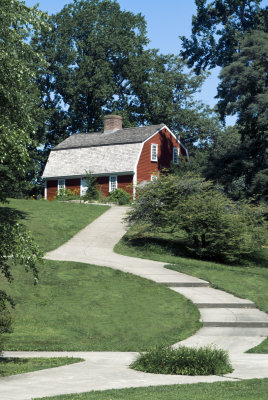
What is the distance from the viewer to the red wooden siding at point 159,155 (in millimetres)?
51594

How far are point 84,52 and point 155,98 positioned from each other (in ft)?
32.6

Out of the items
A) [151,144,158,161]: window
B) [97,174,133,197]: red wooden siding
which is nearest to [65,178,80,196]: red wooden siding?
[97,174,133,197]: red wooden siding

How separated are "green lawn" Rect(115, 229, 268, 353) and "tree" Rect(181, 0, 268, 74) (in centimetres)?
2874

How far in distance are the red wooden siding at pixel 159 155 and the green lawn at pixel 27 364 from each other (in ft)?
131

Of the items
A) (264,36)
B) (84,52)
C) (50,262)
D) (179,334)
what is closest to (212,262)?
(50,262)

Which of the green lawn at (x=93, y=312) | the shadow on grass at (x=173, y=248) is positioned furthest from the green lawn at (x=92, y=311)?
the shadow on grass at (x=173, y=248)

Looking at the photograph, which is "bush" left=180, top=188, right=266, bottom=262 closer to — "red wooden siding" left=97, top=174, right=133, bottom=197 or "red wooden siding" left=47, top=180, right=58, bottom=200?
"red wooden siding" left=97, top=174, right=133, bottom=197

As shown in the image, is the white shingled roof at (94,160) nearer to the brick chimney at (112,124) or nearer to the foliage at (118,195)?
the foliage at (118,195)

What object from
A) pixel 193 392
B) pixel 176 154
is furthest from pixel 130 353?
pixel 176 154

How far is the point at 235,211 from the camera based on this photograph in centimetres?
2816

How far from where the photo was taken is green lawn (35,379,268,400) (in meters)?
7.45

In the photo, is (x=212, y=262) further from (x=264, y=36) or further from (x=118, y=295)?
(x=264, y=36)

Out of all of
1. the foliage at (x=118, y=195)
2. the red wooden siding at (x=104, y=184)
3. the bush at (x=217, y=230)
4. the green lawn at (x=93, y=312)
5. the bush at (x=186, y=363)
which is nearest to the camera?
the bush at (x=186, y=363)

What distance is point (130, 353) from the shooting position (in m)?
12.4
